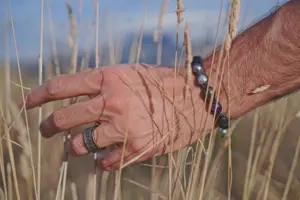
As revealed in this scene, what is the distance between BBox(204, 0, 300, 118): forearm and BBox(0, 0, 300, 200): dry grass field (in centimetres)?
8

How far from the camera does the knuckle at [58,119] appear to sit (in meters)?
0.88

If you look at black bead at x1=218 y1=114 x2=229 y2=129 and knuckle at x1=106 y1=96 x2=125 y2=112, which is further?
black bead at x1=218 y1=114 x2=229 y2=129

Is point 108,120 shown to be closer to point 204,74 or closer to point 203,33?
point 204,74

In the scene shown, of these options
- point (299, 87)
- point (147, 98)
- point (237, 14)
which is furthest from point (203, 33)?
point (237, 14)

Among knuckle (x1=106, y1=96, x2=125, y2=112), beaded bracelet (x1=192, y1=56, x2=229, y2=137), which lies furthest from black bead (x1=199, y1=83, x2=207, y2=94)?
knuckle (x1=106, y1=96, x2=125, y2=112)

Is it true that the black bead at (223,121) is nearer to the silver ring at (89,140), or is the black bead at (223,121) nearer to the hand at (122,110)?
the hand at (122,110)

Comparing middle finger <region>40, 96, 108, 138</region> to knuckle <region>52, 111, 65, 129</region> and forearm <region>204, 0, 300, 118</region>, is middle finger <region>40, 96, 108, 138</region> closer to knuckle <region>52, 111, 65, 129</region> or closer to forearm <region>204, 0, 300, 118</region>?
knuckle <region>52, 111, 65, 129</region>

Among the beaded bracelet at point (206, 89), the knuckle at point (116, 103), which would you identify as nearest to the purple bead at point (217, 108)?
the beaded bracelet at point (206, 89)

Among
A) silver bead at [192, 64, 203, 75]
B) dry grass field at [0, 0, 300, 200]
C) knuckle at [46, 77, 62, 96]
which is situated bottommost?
dry grass field at [0, 0, 300, 200]

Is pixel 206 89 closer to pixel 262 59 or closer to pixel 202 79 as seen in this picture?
pixel 202 79

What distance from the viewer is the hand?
2.86 ft

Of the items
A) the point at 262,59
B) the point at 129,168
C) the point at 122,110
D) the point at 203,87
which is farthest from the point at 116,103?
the point at 129,168

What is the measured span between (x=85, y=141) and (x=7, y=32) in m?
0.40

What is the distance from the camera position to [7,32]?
118 cm
